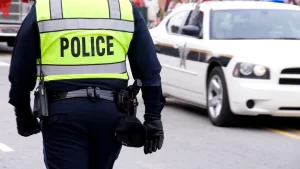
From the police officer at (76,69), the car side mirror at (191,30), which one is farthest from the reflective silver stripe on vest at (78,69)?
the car side mirror at (191,30)

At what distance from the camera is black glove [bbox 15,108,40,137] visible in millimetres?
4203

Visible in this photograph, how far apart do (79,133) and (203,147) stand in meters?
4.75

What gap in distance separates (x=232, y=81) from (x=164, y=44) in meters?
2.16

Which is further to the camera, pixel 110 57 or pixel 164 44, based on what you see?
pixel 164 44

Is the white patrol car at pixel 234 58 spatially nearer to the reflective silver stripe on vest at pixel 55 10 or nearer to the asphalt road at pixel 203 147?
the asphalt road at pixel 203 147

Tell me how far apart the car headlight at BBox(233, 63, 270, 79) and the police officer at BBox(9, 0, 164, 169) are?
208 inches

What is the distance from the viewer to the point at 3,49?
74.3ft

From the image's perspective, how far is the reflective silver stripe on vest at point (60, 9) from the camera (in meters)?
4.04

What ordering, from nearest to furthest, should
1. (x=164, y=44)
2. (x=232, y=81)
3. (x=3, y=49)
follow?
(x=232, y=81), (x=164, y=44), (x=3, y=49)

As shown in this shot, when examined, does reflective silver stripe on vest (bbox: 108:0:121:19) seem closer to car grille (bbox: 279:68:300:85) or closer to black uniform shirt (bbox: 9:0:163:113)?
black uniform shirt (bbox: 9:0:163:113)

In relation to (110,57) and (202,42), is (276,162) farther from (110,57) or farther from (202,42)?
(110,57)

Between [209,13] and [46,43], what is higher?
[46,43]

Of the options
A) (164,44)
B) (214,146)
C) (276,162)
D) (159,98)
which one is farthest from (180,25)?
(159,98)

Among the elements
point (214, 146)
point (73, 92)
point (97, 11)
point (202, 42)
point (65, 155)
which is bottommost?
point (214, 146)
